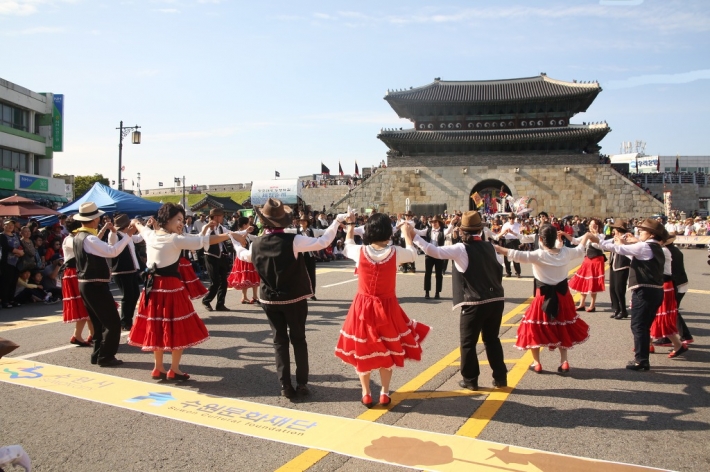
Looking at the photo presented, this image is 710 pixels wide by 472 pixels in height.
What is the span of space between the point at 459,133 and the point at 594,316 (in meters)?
36.7

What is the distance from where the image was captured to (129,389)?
5.45m

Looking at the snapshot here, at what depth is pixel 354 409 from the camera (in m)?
4.86

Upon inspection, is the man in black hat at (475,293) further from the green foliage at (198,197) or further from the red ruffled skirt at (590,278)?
the green foliage at (198,197)

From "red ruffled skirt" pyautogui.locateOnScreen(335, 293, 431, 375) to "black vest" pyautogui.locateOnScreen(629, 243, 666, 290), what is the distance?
2943mm

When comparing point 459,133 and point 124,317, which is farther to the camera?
point 459,133

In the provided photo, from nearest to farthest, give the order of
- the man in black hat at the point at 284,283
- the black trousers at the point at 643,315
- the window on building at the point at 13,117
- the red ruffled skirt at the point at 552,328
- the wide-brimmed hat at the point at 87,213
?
1. the man in black hat at the point at 284,283
2. the red ruffled skirt at the point at 552,328
3. the black trousers at the point at 643,315
4. the wide-brimmed hat at the point at 87,213
5. the window on building at the point at 13,117

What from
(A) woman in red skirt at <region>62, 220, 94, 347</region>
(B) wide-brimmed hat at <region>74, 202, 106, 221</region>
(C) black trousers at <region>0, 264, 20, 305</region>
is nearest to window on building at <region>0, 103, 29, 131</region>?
(C) black trousers at <region>0, 264, 20, 305</region>

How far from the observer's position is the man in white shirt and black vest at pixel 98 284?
6281mm

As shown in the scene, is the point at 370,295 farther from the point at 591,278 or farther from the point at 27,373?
the point at 591,278

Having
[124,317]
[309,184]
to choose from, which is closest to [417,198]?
[309,184]

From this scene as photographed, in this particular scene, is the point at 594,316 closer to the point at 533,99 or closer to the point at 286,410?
the point at 286,410

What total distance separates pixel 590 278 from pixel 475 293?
18.9 feet

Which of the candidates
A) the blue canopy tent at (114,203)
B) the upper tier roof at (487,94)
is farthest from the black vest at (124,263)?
the upper tier roof at (487,94)

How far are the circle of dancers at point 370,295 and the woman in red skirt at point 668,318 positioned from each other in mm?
13
